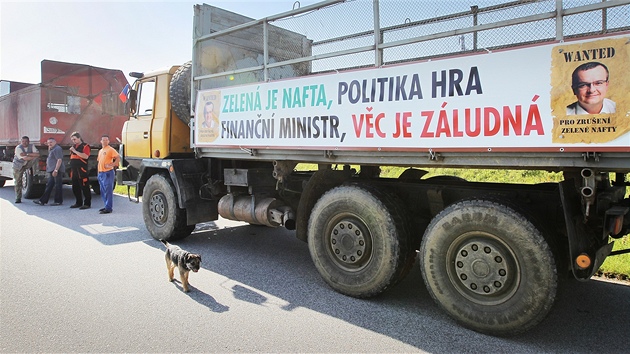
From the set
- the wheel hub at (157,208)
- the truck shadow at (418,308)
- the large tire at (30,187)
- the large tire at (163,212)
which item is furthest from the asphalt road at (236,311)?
the large tire at (30,187)

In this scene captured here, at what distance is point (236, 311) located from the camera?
407cm

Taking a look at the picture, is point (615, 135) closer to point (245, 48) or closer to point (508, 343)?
point (508, 343)

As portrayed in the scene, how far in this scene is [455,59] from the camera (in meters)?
3.57

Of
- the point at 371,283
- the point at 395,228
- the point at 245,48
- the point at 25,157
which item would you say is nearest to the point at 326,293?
the point at 371,283

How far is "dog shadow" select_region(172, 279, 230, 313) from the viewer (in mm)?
4133

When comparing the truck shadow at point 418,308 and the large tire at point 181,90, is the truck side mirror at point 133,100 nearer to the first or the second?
the large tire at point 181,90

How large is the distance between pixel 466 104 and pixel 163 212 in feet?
16.1

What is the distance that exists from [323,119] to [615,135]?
7.94 ft

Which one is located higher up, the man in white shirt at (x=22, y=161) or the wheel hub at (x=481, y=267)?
the man in white shirt at (x=22, y=161)

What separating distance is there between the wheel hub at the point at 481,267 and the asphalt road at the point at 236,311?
394 millimetres

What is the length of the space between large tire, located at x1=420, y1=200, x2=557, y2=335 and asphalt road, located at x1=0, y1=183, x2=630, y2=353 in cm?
16

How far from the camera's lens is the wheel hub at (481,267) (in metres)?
3.49

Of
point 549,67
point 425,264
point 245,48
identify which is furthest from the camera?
point 245,48

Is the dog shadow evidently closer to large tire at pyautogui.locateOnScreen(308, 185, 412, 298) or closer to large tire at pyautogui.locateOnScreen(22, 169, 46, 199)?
large tire at pyautogui.locateOnScreen(308, 185, 412, 298)
